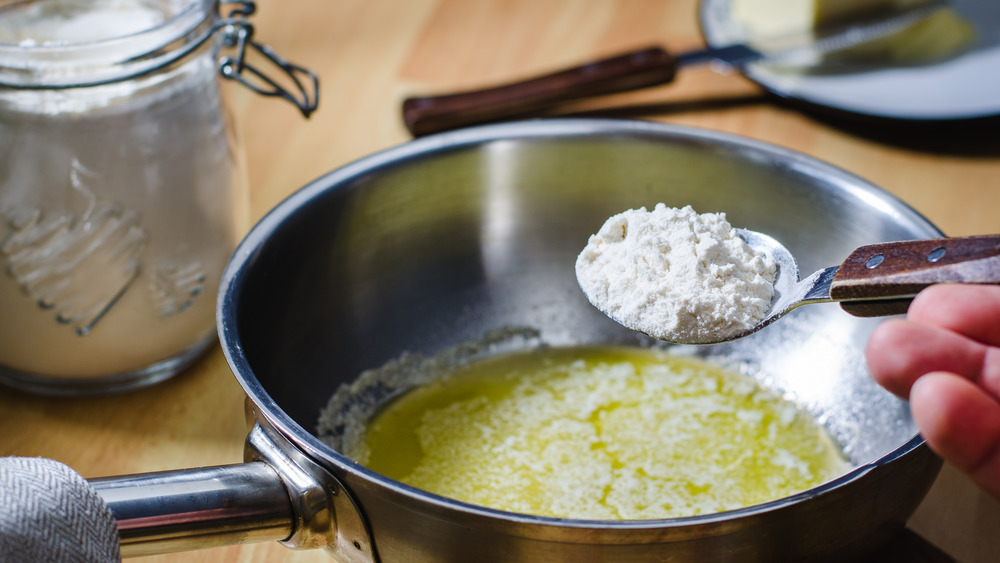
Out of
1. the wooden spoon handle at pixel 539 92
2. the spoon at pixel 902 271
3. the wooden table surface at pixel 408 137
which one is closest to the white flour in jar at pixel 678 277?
the spoon at pixel 902 271

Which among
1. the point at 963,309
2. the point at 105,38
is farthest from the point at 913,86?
the point at 105,38

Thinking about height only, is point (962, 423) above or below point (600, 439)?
above

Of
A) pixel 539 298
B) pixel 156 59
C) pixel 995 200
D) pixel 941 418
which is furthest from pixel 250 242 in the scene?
pixel 995 200

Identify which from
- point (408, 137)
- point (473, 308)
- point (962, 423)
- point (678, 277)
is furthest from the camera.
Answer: point (408, 137)

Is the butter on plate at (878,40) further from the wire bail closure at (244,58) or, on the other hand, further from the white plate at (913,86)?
the wire bail closure at (244,58)

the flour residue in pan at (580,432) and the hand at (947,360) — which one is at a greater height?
the hand at (947,360)

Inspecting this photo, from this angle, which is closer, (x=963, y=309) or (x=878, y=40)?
(x=963, y=309)

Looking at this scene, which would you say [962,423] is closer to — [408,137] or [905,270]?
[905,270]
